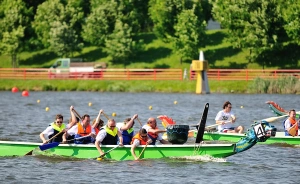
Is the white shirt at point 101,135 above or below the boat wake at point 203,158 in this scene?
above

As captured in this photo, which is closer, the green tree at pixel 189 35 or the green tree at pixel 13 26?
the green tree at pixel 189 35

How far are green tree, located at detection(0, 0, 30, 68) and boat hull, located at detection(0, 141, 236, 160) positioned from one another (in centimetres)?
5274

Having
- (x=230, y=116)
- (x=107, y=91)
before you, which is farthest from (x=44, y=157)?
(x=107, y=91)

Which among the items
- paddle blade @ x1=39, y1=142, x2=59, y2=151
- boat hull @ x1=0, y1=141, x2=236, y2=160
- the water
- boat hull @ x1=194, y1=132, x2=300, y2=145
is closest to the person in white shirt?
boat hull @ x1=194, y1=132, x2=300, y2=145

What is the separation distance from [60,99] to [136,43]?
22896 mm

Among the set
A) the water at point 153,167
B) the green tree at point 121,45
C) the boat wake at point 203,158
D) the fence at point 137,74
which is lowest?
the water at point 153,167

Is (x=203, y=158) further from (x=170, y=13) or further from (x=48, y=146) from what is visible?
(x=170, y=13)

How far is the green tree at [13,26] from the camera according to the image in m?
78.2

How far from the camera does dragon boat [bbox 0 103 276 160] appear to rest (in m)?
23.7

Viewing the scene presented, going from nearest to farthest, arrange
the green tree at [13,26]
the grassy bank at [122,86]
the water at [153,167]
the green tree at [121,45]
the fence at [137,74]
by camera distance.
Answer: the water at [153,167] < the grassy bank at [122,86] < the fence at [137,74] < the green tree at [121,45] < the green tree at [13,26]

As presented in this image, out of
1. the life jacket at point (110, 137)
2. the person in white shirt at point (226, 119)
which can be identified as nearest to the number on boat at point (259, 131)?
the life jacket at point (110, 137)

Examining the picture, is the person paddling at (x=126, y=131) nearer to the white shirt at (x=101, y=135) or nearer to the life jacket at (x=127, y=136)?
the life jacket at (x=127, y=136)

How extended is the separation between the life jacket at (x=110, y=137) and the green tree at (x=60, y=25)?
53.2 m

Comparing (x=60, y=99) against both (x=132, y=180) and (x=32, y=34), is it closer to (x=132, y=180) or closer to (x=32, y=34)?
(x=32, y=34)
